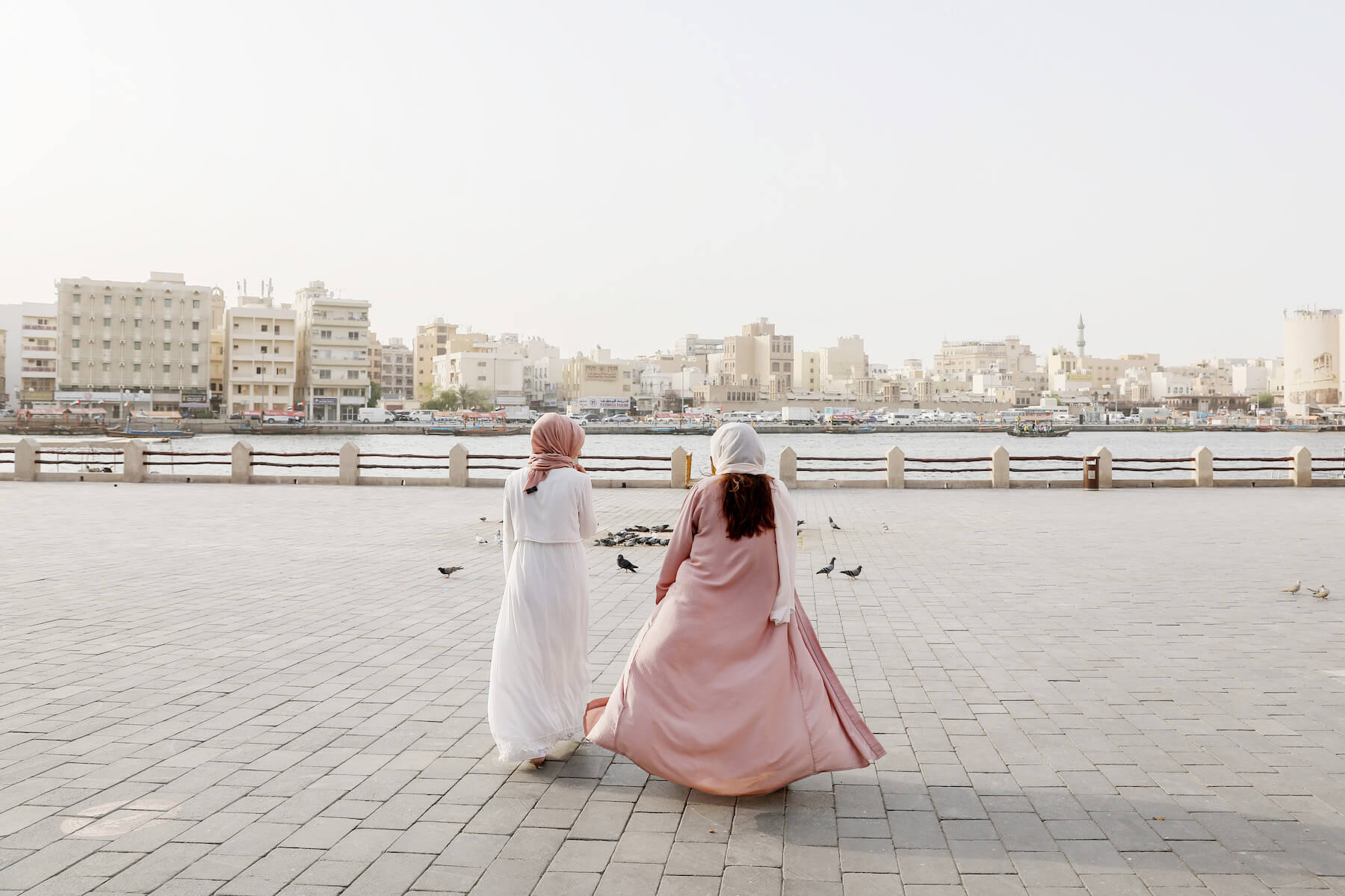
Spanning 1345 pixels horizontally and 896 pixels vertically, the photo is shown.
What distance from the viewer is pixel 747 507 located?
168 inches

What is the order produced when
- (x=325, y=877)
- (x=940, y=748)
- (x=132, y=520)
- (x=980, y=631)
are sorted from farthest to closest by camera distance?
(x=132, y=520) < (x=980, y=631) < (x=940, y=748) < (x=325, y=877)

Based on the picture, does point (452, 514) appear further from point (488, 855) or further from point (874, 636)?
point (488, 855)

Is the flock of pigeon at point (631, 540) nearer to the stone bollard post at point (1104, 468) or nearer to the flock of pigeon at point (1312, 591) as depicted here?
the flock of pigeon at point (1312, 591)

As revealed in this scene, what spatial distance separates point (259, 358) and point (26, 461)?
261 ft

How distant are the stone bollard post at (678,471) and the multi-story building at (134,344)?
8716cm

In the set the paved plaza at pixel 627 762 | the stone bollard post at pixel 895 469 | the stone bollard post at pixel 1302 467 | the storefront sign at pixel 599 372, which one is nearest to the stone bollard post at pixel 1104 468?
the stone bollard post at pixel 895 469

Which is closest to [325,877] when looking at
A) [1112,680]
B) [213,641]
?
[213,641]

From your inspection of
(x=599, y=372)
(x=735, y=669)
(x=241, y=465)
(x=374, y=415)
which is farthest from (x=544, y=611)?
(x=599, y=372)

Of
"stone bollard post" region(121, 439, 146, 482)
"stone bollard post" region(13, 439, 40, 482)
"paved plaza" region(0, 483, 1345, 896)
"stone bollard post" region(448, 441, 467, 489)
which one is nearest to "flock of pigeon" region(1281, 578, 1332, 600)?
"paved plaza" region(0, 483, 1345, 896)

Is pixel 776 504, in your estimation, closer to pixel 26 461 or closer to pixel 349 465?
pixel 349 465

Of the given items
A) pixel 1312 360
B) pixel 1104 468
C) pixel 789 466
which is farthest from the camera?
pixel 1312 360

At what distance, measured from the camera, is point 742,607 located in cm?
430

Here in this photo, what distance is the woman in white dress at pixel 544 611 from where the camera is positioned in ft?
15.3

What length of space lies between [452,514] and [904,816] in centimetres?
1454
